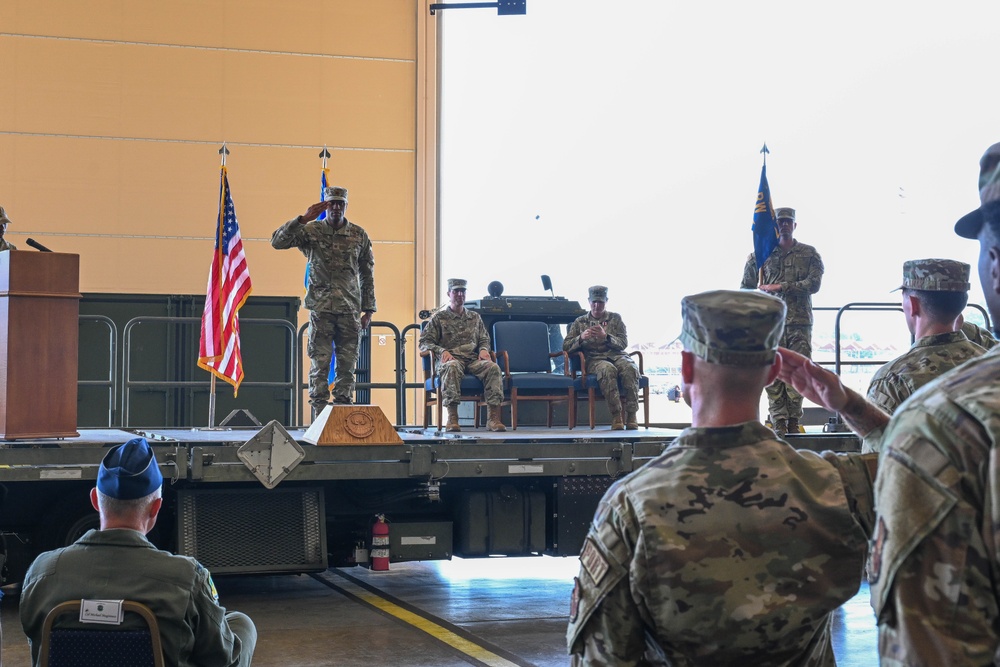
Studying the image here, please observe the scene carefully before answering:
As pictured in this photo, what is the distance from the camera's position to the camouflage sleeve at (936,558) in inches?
50.9

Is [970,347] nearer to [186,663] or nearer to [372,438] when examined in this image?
[186,663]

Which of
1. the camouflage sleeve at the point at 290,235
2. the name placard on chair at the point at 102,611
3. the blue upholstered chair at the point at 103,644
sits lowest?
the blue upholstered chair at the point at 103,644

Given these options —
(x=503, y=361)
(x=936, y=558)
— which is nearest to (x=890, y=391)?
(x=936, y=558)

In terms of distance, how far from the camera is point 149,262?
14.8 metres

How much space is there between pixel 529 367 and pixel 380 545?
3.62 m

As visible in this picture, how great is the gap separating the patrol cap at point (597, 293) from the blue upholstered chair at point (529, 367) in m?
0.58

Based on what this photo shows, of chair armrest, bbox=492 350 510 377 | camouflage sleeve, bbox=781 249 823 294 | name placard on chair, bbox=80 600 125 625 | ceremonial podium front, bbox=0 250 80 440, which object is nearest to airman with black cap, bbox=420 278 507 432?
chair armrest, bbox=492 350 510 377

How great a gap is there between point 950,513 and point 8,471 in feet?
18.4

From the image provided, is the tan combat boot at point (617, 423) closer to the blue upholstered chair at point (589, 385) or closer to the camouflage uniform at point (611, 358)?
the camouflage uniform at point (611, 358)

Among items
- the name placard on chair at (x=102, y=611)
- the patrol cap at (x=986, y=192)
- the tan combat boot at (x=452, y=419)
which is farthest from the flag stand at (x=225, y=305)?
the patrol cap at (x=986, y=192)

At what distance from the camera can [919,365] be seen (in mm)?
3760

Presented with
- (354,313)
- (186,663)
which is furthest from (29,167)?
(186,663)

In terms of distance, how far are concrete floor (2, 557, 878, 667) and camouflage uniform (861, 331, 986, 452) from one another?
6.38 feet

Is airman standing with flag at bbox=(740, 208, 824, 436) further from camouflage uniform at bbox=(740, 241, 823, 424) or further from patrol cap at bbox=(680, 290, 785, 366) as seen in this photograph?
patrol cap at bbox=(680, 290, 785, 366)
